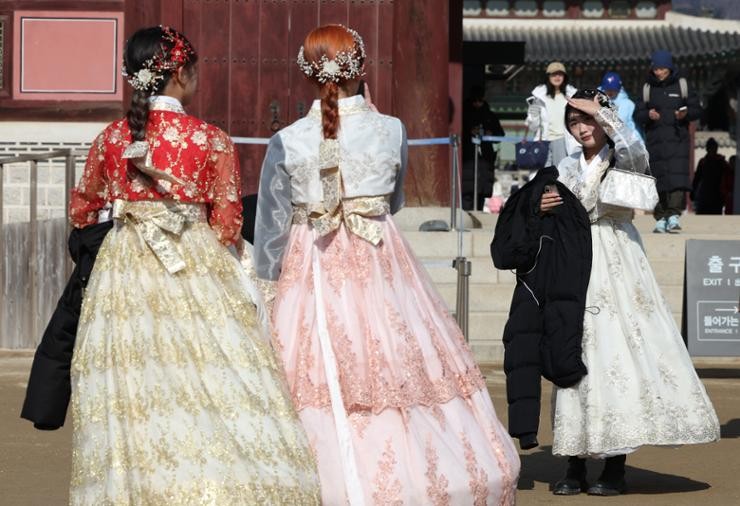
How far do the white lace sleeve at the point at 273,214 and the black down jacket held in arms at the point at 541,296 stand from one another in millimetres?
1352

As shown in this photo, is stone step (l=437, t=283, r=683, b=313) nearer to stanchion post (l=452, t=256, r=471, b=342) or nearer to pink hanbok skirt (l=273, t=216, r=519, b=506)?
stanchion post (l=452, t=256, r=471, b=342)

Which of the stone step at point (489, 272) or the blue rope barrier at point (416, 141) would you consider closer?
the stone step at point (489, 272)

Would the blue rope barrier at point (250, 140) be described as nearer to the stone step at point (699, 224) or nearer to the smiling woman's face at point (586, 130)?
the stone step at point (699, 224)

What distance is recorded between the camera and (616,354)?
7.90 meters

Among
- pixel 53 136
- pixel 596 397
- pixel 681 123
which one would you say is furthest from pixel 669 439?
pixel 53 136

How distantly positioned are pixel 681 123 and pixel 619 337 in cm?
723

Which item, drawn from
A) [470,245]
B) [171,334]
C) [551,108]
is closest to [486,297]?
[470,245]

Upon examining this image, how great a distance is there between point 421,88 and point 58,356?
931 cm

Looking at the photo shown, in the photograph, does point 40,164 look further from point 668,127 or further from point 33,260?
point 668,127

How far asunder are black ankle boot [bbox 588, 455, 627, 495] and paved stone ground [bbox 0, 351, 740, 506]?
2.6 inches

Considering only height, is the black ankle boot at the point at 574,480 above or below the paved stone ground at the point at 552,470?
above

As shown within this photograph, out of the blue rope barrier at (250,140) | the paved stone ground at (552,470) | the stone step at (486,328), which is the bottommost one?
the paved stone ground at (552,470)

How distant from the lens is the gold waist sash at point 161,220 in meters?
6.13

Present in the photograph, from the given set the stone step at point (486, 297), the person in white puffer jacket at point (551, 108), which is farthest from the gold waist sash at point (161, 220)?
the person in white puffer jacket at point (551, 108)
